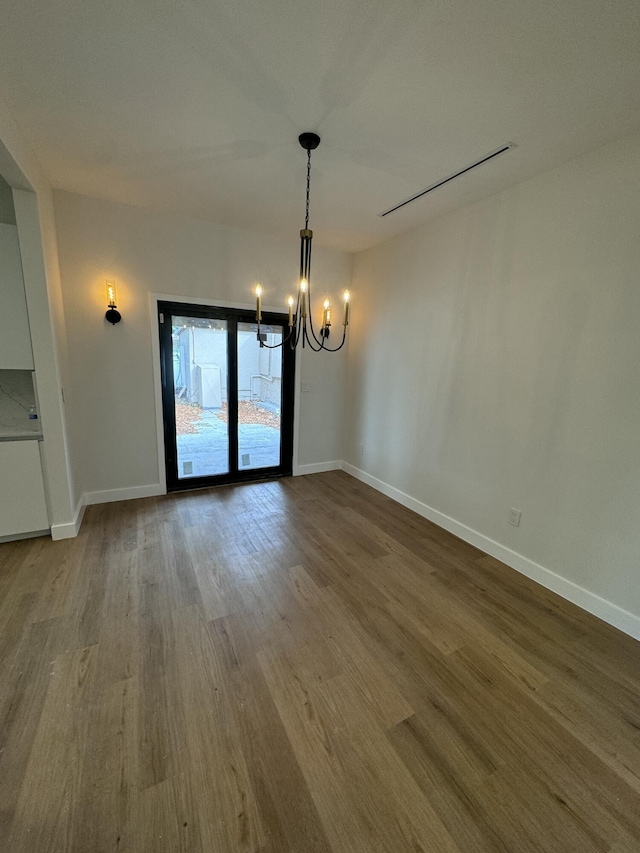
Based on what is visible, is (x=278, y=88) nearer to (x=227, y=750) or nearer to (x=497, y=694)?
(x=227, y=750)

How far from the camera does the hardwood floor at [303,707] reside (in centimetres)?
109

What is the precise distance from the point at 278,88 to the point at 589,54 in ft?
4.39

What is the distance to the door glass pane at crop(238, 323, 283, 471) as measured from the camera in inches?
148

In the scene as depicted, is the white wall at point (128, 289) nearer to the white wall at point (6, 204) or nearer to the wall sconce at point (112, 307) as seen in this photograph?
the wall sconce at point (112, 307)

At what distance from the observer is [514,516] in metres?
2.51

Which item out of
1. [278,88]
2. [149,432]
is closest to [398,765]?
[278,88]

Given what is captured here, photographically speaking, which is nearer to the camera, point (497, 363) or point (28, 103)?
point (28, 103)

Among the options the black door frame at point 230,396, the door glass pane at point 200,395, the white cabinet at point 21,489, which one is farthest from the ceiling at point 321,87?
the white cabinet at point 21,489

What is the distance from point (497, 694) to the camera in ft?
5.08

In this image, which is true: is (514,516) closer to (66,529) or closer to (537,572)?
(537,572)

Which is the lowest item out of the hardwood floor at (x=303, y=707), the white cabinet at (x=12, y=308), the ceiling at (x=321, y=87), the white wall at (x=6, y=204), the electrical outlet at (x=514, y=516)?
the hardwood floor at (x=303, y=707)

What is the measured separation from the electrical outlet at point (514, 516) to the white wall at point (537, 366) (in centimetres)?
5

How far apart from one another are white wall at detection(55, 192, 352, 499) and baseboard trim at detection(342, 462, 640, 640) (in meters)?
2.76

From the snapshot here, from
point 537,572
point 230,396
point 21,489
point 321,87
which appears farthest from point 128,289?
point 537,572
